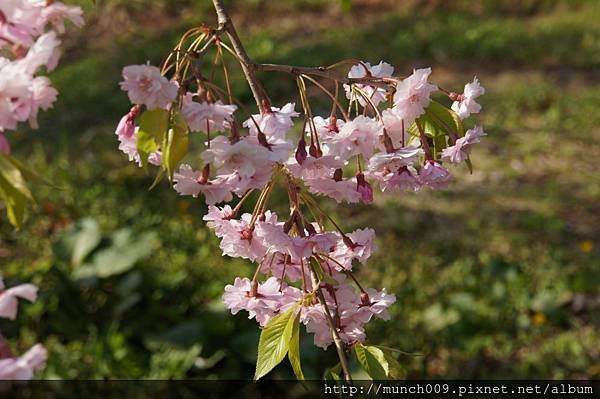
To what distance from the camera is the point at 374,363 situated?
1082mm

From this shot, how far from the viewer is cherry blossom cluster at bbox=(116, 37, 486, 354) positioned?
0.93 m

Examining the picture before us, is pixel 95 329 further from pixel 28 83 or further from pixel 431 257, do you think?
pixel 28 83

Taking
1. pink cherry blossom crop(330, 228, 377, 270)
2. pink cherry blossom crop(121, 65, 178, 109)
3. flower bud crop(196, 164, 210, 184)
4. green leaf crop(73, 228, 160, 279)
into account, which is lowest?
green leaf crop(73, 228, 160, 279)

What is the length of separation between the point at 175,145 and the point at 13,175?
176 millimetres

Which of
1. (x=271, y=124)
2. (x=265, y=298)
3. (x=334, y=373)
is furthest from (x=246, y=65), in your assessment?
(x=334, y=373)

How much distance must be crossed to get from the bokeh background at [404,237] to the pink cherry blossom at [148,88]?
4.42 feet

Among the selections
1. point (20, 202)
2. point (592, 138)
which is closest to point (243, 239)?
point (20, 202)

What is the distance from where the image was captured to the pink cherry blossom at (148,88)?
0.88 metres

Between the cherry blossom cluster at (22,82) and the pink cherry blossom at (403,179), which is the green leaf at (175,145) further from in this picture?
the pink cherry blossom at (403,179)

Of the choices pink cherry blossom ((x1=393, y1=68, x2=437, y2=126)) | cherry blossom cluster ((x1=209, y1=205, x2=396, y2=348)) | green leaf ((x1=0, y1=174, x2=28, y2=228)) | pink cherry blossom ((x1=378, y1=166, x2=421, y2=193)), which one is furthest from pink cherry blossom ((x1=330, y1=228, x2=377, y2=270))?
green leaf ((x1=0, y1=174, x2=28, y2=228))

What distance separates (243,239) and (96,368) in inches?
61.9

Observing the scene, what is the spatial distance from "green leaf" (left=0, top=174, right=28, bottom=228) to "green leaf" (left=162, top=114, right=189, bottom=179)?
0.15 m

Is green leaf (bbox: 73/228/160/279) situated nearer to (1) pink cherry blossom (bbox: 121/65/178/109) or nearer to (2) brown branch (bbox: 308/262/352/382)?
(2) brown branch (bbox: 308/262/352/382)

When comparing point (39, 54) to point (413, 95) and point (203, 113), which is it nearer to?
point (203, 113)
